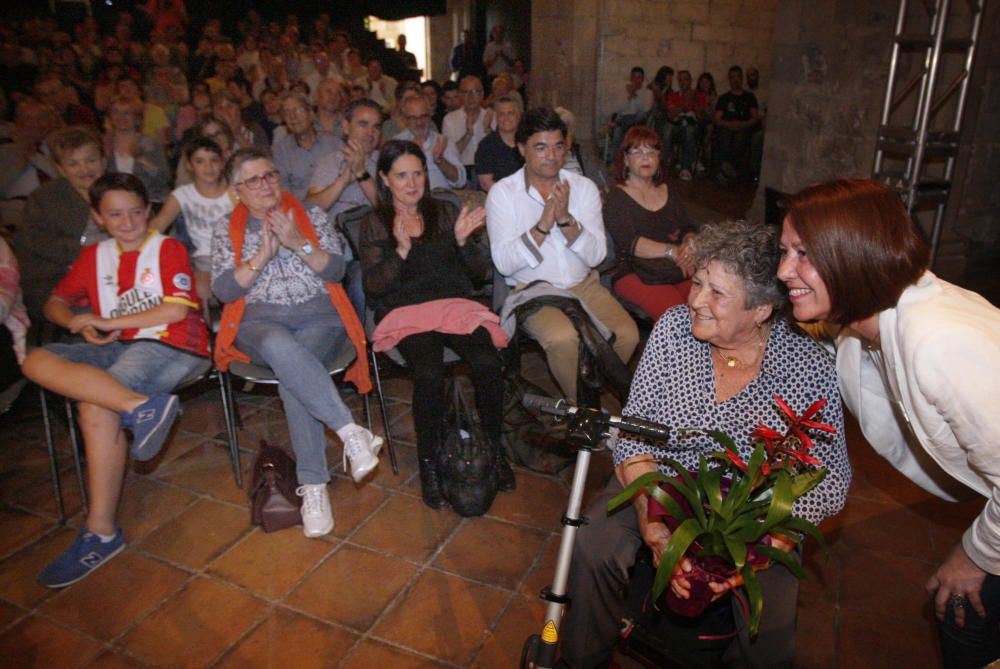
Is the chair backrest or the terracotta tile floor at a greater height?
the chair backrest

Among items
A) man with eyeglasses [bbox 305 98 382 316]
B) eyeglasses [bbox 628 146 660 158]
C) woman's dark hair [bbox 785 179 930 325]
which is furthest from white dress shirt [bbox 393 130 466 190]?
woman's dark hair [bbox 785 179 930 325]

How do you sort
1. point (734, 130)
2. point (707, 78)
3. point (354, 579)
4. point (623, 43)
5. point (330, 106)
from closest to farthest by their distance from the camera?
point (354, 579), point (330, 106), point (734, 130), point (707, 78), point (623, 43)

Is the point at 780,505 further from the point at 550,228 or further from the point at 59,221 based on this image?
the point at 59,221

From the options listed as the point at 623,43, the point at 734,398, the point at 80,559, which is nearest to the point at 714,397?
the point at 734,398

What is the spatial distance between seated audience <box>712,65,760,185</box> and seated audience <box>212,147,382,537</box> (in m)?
7.89

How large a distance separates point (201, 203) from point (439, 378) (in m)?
1.90

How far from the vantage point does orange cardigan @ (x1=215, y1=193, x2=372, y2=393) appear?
301cm

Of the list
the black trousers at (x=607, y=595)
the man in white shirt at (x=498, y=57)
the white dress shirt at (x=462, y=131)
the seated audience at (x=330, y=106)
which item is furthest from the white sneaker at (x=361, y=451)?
the man in white shirt at (x=498, y=57)

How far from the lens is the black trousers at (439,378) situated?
290cm

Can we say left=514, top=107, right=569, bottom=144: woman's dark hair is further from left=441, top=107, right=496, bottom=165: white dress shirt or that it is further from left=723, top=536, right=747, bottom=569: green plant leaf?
left=441, top=107, right=496, bottom=165: white dress shirt

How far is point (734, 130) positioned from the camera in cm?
973

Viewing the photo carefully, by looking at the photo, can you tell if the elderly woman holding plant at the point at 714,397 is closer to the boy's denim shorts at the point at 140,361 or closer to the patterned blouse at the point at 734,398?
the patterned blouse at the point at 734,398

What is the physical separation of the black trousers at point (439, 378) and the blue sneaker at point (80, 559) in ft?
4.14

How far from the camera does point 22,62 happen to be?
27.3 ft
